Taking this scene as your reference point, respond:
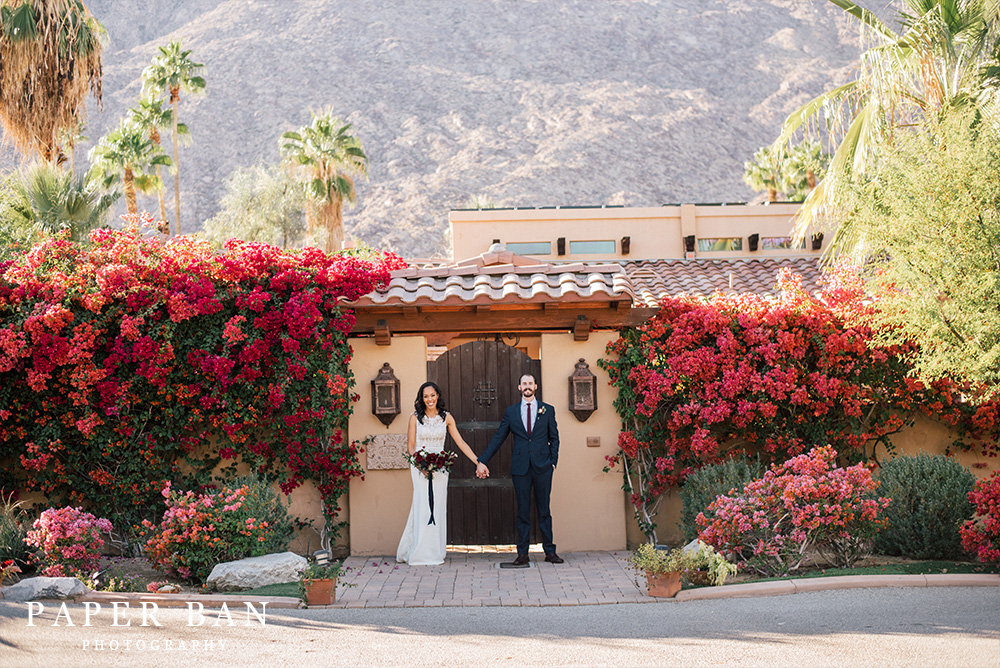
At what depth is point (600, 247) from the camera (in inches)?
870

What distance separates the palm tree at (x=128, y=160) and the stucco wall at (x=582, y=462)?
21.7m

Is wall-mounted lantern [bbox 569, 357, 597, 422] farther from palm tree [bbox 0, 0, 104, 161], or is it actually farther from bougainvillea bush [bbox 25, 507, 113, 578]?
palm tree [bbox 0, 0, 104, 161]

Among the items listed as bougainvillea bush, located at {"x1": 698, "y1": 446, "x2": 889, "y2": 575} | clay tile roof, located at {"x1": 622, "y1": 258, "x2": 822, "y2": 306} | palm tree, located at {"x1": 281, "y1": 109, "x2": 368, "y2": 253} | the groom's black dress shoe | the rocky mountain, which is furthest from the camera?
the rocky mountain

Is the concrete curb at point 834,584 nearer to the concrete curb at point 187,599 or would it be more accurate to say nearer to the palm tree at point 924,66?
the concrete curb at point 187,599

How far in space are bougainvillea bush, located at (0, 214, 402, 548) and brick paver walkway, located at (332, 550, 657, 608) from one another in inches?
56.0

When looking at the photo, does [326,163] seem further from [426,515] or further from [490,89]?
[490,89]

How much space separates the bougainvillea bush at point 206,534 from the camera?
24.4ft

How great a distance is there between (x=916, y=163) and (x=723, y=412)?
119 inches

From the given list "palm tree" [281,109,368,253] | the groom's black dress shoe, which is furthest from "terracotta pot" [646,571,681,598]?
"palm tree" [281,109,368,253]

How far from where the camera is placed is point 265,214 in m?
41.2

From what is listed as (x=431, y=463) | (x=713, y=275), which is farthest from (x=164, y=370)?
(x=713, y=275)

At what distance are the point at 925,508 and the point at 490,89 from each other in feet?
233

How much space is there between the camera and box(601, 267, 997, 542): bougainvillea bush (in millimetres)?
8992

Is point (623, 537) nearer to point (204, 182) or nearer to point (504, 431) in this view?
point (504, 431)
